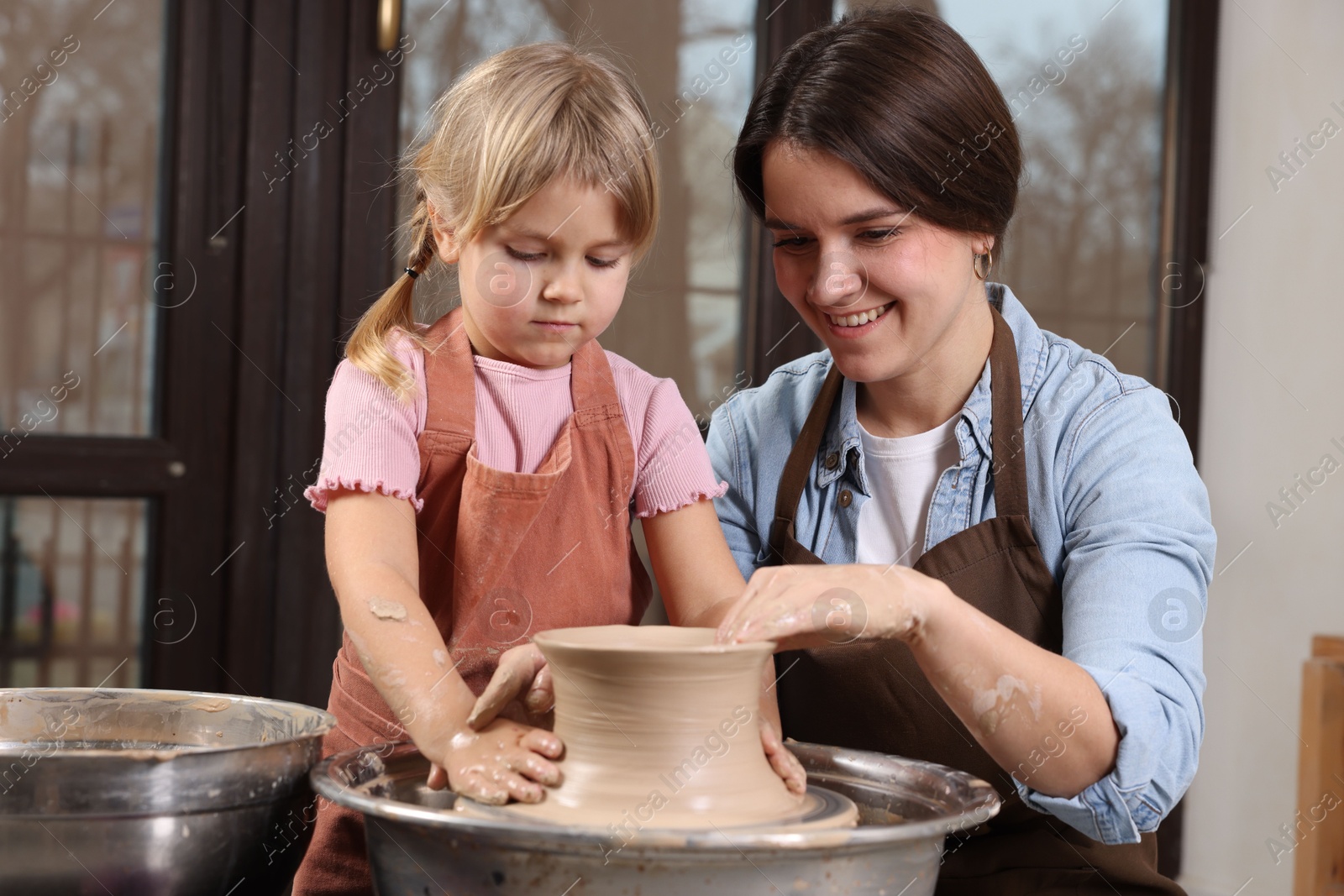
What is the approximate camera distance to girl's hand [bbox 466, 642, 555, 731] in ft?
3.09

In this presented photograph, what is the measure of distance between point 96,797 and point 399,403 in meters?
0.46

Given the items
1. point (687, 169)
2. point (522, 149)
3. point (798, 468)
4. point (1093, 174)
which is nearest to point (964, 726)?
point (798, 468)

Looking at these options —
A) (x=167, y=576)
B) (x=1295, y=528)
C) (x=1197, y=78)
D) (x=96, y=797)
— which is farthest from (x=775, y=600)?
(x=1197, y=78)

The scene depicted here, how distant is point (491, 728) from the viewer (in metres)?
0.95

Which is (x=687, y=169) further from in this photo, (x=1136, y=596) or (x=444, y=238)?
(x=1136, y=596)

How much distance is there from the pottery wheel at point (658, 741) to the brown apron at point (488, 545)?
0.31 meters

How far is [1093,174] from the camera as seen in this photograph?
10.4ft

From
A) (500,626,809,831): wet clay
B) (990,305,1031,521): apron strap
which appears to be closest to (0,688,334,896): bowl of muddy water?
(500,626,809,831): wet clay

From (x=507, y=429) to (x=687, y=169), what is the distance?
164cm

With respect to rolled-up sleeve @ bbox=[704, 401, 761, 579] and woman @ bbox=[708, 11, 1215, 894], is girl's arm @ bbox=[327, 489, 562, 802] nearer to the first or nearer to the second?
woman @ bbox=[708, 11, 1215, 894]

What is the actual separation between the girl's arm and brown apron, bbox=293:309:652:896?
81mm

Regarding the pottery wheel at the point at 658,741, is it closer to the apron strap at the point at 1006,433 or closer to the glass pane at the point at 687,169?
the apron strap at the point at 1006,433

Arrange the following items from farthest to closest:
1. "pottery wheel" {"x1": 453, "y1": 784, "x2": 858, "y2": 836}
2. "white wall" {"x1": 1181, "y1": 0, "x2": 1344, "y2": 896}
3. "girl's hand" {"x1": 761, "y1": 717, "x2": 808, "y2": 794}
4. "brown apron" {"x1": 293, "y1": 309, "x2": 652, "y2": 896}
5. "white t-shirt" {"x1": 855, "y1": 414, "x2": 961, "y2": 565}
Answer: "white wall" {"x1": 1181, "y1": 0, "x2": 1344, "y2": 896}, "white t-shirt" {"x1": 855, "y1": 414, "x2": 961, "y2": 565}, "brown apron" {"x1": 293, "y1": 309, "x2": 652, "y2": 896}, "girl's hand" {"x1": 761, "y1": 717, "x2": 808, "y2": 794}, "pottery wheel" {"x1": 453, "y1": 784, "x2": 858, "y2": 836}

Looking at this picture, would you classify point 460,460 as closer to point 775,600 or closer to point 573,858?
point 775,600
